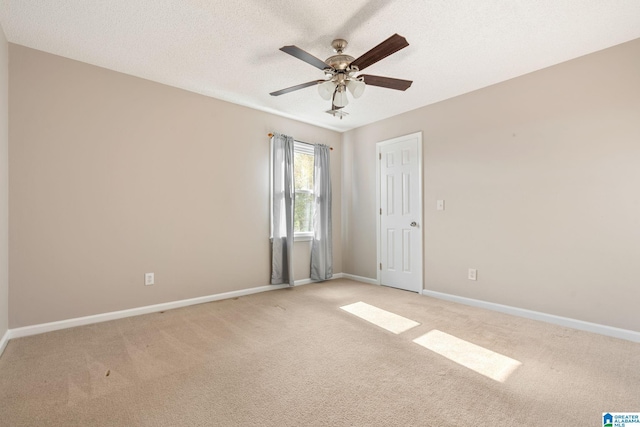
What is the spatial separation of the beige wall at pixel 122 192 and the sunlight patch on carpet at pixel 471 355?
244cm

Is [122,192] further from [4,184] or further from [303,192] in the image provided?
[303,192]

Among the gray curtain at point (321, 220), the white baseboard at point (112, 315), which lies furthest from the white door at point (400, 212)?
the white baseboard at point (112, 315)

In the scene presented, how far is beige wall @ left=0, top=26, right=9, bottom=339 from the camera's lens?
2416 mm

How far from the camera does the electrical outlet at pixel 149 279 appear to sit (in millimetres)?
3262

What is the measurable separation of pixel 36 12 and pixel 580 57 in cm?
461

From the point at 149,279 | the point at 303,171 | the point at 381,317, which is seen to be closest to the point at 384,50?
the point at 381,317

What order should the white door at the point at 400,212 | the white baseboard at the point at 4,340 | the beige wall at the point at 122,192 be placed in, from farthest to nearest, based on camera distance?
the white door at the point at 400,212 < the beige wall at the point at 122,192 < the white baseboard at the point at 4,340

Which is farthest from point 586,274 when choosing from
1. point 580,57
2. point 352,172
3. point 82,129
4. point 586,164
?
point 82,129

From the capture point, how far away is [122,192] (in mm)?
3133

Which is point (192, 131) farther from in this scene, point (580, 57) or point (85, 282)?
point (580, 57)

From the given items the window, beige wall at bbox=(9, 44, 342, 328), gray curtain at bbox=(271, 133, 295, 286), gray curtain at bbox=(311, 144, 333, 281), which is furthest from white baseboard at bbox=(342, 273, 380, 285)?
beige wall at bbox=(9, 44, 342, 328)

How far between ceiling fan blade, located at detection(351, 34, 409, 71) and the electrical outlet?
297 centimetres

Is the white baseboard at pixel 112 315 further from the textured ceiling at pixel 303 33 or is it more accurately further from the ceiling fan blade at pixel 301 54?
the ceiling fan blade at pixel 301 54

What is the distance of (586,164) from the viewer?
2.81m
